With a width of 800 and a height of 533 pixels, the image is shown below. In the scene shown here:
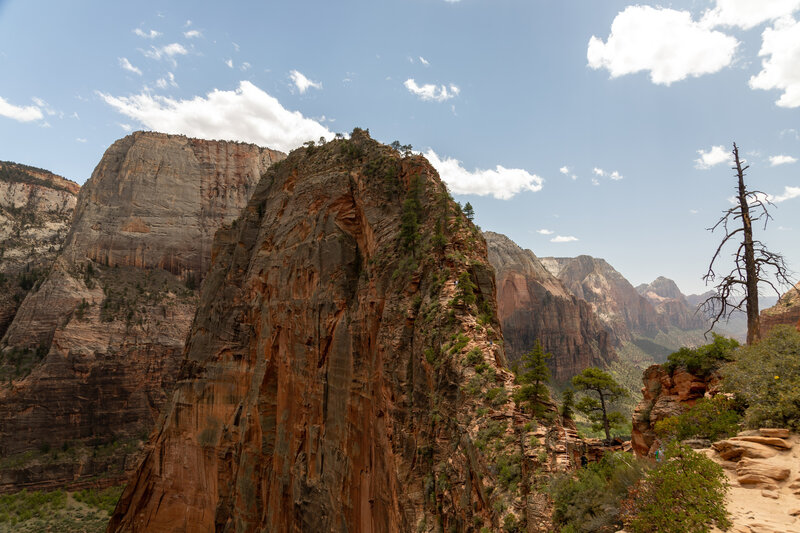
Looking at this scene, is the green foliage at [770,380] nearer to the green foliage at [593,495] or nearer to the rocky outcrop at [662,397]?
the green foliage at [593,495]

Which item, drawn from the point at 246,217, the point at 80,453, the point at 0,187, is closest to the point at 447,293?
the point at 246,217

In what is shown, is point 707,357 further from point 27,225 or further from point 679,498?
point 27,225

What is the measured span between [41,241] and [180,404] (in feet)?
319

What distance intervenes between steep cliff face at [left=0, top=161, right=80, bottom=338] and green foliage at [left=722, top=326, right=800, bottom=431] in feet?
387

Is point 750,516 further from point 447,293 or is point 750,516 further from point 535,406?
point 447,293

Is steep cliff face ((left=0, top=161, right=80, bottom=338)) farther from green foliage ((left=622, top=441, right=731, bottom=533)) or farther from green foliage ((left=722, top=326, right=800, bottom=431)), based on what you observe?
green foliage ((left=722, top=326, right=800, bottom=431))

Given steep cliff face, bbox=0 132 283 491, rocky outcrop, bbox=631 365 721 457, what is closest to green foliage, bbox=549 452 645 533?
rocky outcrop, bbox=631 365 721 457

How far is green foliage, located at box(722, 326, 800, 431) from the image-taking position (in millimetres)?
8961

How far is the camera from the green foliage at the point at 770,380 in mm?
8961

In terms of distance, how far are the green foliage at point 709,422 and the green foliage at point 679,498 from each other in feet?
10.7

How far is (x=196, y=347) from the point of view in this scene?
41.2 metres

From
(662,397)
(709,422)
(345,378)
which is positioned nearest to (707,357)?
(662,397)

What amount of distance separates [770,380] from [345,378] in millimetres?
19528

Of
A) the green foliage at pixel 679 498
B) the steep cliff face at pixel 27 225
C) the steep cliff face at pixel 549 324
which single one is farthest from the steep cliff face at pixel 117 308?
the steep cliff face at pixel 549 324
